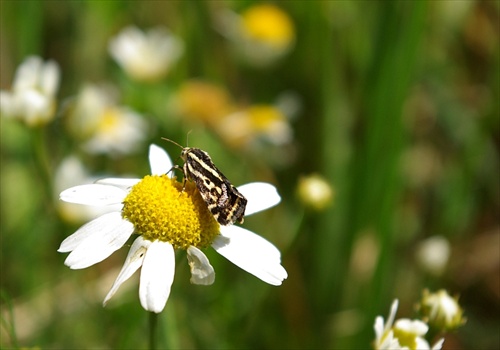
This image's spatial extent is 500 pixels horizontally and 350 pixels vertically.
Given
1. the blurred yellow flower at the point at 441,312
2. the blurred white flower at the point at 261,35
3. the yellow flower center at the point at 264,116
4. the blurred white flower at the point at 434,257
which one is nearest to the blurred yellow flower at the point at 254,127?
the yellow flower center at the point at 264,116

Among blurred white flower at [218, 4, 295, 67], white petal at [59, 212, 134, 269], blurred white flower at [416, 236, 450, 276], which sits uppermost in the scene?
blurred white flower at [218, 4, 295, 67]

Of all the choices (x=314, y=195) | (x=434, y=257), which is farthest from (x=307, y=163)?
(x=314, y=195)

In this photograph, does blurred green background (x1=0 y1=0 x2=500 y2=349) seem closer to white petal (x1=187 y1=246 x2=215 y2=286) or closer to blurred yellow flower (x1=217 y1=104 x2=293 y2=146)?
blurred yellow flower (x1=217 y1=104 x2=293 y2=146)

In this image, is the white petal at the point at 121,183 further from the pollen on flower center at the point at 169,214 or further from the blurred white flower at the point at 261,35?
the blurred white flower at the point at 261,35

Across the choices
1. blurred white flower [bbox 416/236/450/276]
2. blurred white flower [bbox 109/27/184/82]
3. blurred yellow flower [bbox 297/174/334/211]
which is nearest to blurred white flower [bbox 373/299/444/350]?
blurred yellow flower [bbox 297/174/334/211]

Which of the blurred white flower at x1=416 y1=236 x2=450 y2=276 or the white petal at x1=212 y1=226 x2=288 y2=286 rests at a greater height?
the blurred white flower at x1=416 y1=236 x2=450 y2=276

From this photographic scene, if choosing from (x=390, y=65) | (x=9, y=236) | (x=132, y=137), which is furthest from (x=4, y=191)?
(x=390, y=65)

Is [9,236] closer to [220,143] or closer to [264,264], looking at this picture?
[220,143]
